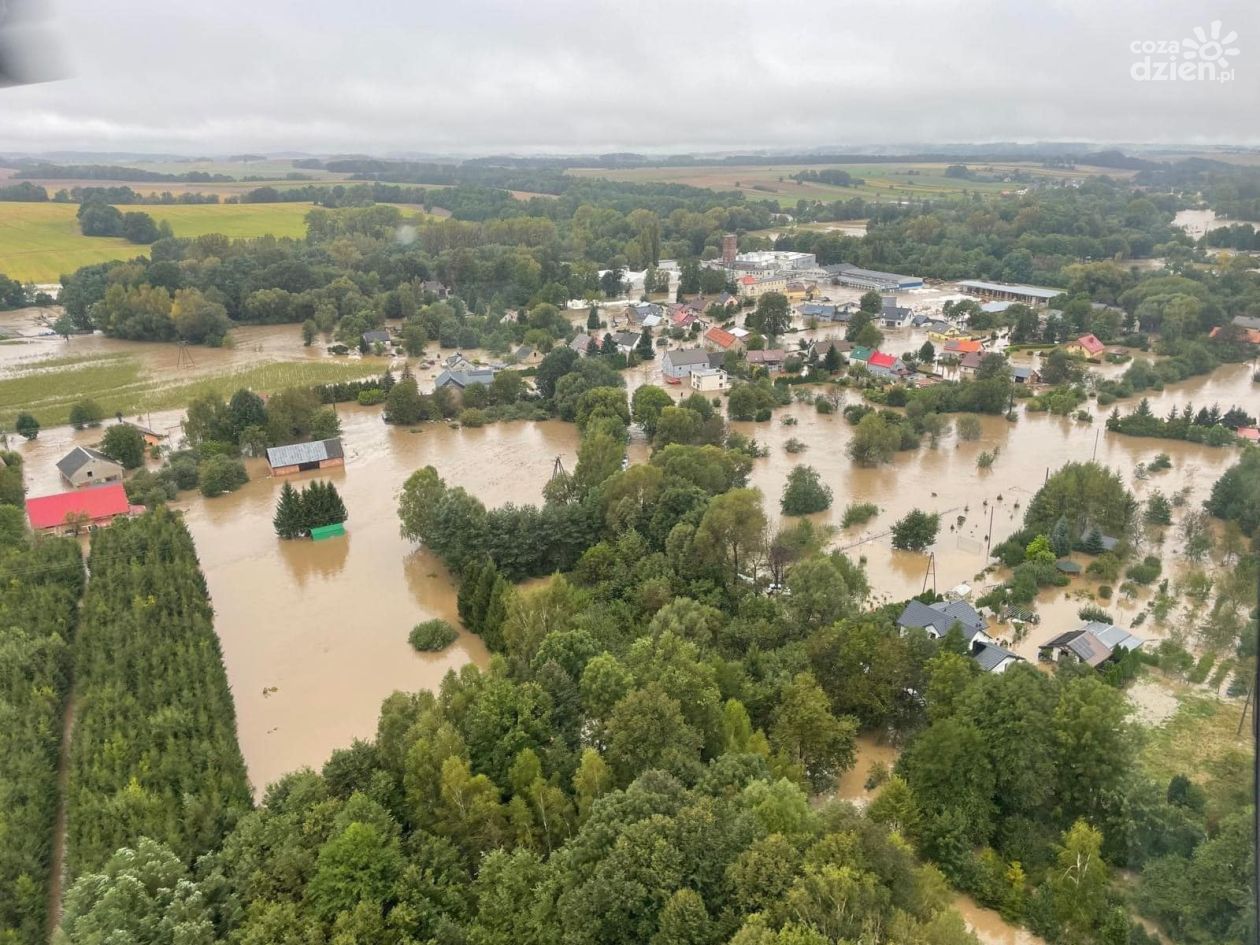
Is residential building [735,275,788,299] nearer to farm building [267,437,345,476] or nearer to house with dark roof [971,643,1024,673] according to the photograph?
farm building [267,437,345,476]

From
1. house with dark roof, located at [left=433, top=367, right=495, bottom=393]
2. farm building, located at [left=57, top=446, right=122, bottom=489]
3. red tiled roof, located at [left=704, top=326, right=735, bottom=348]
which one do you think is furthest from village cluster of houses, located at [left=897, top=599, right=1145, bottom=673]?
red tiled roof, located at [left=704, top=326, right=735, bottom=348]

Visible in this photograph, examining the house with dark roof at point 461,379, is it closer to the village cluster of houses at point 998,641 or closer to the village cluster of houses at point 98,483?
the village cluster of houses at point 98,483

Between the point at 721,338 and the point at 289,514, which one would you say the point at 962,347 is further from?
the point at 289,514

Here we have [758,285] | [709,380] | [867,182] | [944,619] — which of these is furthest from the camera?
[867,182]

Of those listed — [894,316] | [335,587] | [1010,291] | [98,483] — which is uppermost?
[1010,291]

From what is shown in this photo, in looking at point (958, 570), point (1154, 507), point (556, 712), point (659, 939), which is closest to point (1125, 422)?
point (1154, 507)

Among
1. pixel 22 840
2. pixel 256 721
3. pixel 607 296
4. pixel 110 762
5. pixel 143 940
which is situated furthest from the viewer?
pixel 607 296

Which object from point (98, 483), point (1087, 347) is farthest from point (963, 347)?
point (98, 483)

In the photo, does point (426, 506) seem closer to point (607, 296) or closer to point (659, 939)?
point (659, 939)
